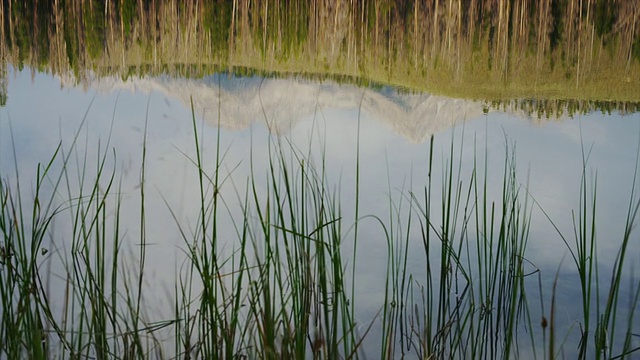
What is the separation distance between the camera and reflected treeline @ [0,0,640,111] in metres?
8.45

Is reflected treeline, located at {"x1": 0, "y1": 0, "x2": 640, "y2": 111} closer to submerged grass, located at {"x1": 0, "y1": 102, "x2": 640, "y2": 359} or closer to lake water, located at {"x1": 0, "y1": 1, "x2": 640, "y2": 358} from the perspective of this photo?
lake water, located at {"x1": 0, "y1": 1, "x2": 640, "y2": 358}

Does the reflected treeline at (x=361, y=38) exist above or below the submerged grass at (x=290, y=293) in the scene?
above

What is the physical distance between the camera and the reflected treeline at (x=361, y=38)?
27.7 ft

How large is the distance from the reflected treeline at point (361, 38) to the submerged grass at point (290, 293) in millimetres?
5196

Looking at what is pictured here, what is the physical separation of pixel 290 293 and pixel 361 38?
828 centimetres

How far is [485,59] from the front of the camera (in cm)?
942

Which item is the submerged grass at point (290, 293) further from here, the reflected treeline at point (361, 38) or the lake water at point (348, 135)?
the reflected treeline at point (361, 38)

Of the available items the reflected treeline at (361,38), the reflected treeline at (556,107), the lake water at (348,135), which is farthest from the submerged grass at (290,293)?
the reflected treeline at (361,38)

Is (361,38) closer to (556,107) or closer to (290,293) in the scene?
(556,107)

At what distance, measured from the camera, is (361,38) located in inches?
376

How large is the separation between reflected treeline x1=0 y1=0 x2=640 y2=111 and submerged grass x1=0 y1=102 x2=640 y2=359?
17.0ft

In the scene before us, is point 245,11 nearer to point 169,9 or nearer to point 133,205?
point 169,9

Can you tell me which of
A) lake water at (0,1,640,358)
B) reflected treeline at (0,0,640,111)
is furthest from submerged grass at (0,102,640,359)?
reflected treeline at (0,0,640,111)

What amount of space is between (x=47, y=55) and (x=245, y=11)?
10.5 feet
